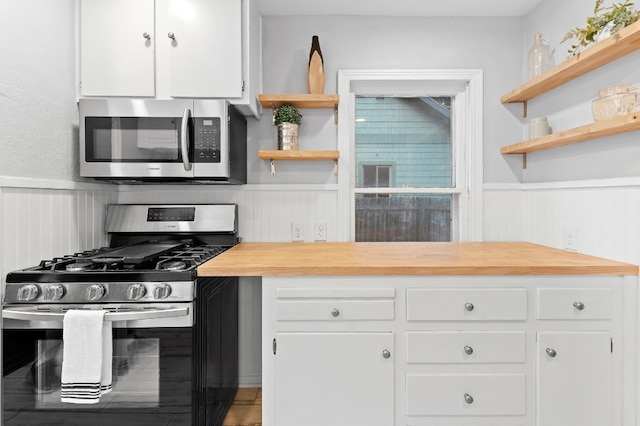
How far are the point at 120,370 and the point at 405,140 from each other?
1.96 metres

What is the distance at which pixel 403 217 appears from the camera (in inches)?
106

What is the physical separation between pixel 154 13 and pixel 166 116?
0.50 meters

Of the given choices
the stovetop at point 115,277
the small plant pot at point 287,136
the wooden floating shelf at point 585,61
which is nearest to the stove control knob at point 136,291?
the stovetop at point 115,277

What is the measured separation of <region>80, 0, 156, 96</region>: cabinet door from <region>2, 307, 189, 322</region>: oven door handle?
1.09 m

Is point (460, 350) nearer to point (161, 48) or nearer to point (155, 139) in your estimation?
point (155, 139)

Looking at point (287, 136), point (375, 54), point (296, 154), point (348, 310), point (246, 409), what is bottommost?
point (246, 409)

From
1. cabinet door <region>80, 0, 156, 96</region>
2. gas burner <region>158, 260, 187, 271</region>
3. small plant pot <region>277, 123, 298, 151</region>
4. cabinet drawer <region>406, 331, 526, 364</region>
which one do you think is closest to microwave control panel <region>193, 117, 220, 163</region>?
cabinet door <region>80, 0, 156, 96</region>

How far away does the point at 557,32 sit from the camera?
89.2 inches

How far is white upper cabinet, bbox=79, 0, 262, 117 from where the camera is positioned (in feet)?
6.88

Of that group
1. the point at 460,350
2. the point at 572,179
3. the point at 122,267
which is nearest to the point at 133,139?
the point at 122,267

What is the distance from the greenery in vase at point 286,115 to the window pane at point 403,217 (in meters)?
0.61

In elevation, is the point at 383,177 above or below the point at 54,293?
above

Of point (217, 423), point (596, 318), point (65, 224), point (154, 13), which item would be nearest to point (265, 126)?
point (154, 13)

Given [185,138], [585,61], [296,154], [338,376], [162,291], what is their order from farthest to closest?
[296,154], [185,138], [585,61], [338,376], [162,291]
